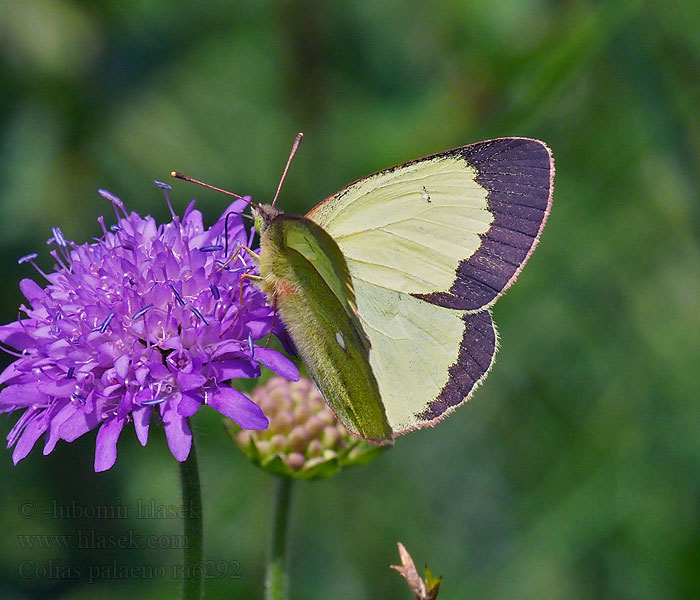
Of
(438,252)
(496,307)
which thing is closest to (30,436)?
(438,252)

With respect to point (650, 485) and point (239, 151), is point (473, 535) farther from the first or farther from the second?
point (239, 151)

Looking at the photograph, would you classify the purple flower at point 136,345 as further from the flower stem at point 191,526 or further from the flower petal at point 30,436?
the flower stem at point 191,526

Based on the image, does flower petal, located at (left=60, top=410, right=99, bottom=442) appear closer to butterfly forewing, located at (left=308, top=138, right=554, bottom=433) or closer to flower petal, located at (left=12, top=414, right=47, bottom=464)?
flower petal, located at (left=12, top=414, right=47, bottom=464)

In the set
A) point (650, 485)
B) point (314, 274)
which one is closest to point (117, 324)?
point (314, 274)

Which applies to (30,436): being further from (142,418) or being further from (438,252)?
(438,252)

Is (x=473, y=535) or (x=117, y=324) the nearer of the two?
(x=117, y=324)

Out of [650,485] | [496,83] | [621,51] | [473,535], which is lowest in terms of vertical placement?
[473,535]
